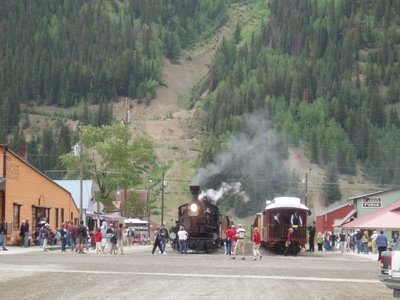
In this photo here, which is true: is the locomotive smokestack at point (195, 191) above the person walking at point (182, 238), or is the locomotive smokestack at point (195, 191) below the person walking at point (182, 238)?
above

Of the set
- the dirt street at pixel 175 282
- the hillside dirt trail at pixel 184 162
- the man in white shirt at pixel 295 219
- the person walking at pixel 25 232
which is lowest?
the dirt street at pixel 175 282

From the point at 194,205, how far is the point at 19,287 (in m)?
31.1

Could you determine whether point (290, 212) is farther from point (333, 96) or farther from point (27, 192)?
point (333, 96)

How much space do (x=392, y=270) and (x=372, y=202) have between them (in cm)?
6948

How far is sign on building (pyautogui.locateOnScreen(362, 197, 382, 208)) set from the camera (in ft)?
287

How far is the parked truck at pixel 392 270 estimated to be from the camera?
19302 millimetres

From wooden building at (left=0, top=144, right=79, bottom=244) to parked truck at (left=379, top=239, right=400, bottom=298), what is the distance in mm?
35412

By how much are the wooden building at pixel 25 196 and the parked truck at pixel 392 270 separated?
35.4 meters

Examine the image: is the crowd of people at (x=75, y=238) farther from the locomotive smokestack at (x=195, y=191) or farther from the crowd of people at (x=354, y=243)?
the crowd of people at (x=354, y=243)

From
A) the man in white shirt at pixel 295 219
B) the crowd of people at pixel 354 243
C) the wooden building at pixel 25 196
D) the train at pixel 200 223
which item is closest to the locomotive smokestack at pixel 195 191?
the train at pixel 200 223

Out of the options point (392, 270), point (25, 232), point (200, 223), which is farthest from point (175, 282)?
point (25, 232)

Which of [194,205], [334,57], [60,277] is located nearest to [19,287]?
[60,277]

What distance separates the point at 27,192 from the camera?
58.2 meters

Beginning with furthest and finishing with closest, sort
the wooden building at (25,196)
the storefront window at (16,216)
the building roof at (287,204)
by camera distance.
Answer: the storefront window at (16,216), the wooden building at (25,196), the building roof at (287,204)
